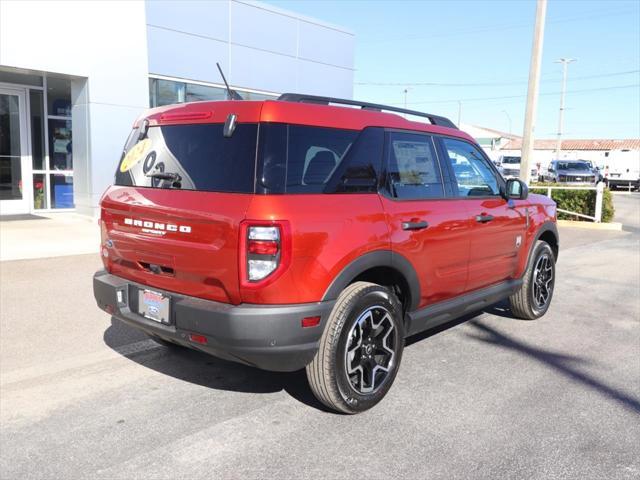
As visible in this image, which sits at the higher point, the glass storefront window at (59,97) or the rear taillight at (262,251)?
the glass storefront window at (59,97)

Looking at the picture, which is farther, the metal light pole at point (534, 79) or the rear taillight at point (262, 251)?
the metal light pole at point (534, 79)

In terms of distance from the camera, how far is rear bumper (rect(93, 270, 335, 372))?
10.1 feet

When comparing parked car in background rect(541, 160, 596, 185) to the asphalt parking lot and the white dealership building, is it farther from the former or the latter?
the asphalt parking lot

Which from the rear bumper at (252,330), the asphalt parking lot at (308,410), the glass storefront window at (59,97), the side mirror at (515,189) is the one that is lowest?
the asphalt parking lot at (308,410)

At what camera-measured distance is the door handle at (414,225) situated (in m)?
3.82

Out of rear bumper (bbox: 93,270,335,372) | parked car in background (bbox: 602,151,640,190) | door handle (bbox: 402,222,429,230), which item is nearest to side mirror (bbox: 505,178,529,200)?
door handle (bbox: 402,222,429,230)

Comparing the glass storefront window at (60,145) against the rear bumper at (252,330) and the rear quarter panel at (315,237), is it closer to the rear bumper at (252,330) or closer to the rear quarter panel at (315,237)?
the rear bumper at (252,330)

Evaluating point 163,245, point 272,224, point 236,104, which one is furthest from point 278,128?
point 163,245

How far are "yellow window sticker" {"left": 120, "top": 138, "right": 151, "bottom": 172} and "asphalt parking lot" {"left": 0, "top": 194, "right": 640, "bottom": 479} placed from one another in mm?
1525

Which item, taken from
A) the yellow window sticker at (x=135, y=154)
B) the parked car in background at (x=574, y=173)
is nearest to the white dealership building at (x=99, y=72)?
the yellow window sticker at (x=135, y=154)

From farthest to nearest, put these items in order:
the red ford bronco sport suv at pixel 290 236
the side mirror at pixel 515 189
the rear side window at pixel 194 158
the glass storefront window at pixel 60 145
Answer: the glass storefront window at pixel 60 145 → the side mirror at pixel 515 189 → the rear side window at pixel 194 158 → the red ford bronco sport suv at pixel 290 236

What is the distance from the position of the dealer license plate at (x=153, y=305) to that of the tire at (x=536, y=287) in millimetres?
3599

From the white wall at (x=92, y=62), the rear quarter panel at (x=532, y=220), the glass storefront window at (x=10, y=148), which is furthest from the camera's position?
the glass storefront window at (x=10, y=148)

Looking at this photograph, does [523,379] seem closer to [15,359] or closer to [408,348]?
[408,348]
